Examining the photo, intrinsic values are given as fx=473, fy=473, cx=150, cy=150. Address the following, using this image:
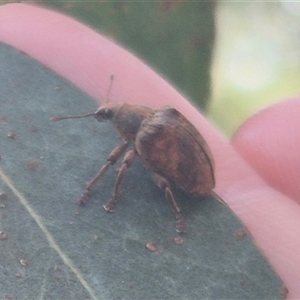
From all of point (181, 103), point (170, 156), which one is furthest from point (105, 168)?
point (181, 103)

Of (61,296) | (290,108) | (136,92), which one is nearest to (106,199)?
(61,296)

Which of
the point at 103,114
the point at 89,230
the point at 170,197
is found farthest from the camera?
the point at 103,114

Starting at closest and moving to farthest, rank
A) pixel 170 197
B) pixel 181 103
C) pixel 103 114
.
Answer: pixel 170 197 < pixel 103 114 < pixel 181 103

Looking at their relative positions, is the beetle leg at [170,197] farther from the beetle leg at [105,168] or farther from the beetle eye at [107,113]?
the beetle eye at [107,113]

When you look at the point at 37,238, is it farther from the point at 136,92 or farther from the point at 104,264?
the point at 136,92

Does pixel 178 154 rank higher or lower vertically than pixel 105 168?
higher

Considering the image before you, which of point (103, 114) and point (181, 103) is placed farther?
point (181, 103)

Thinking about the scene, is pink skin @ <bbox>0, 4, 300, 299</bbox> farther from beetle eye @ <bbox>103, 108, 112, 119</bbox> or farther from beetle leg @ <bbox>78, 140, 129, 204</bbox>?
beetle leg @ <bbox>78, 140, 129, 204</bbox>

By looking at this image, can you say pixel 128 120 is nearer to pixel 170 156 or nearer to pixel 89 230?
pixel 170 156
